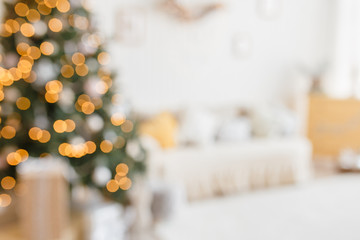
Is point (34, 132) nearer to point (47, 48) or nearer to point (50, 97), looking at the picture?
point (50, 97)

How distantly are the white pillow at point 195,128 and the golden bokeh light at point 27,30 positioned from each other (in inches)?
75.1

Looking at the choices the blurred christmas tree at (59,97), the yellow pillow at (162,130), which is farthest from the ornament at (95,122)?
the yellow pillow at (162,130)

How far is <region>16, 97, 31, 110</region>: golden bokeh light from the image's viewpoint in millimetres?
2148

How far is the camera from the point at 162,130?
344cm

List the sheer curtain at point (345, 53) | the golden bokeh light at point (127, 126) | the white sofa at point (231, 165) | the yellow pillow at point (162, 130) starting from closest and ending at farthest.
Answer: the golden bokeh light at point (127, 126), the white sofa at point (231, 165), the yellow pillow at point (162, 130), the sheer curtain at point (345, 53)

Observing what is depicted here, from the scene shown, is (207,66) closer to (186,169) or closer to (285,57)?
(285,57)

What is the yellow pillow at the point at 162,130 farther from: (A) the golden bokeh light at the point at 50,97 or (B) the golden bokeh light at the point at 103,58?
(A) the golden bokeh light at the point at 50,97

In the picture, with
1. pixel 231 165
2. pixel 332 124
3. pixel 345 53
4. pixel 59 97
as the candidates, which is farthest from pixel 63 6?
pixel 345 53

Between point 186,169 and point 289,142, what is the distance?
50.0 inches

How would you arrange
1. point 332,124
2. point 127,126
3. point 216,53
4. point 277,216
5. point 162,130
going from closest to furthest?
point 127,126, point 277,216, point 162,130, point 216,53, point 332,124

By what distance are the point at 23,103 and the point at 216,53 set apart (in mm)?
2817

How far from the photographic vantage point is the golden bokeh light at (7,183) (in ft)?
7.23

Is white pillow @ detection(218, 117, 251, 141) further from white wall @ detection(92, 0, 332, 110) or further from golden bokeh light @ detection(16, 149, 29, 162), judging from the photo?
golden bokeh light @ detection(16, 149, 29, 162)

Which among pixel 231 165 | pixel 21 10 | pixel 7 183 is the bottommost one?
pixel 231 165
